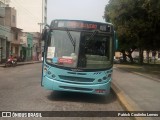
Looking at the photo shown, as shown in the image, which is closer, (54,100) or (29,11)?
(54,100)

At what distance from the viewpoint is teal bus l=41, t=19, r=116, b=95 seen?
11.6 m

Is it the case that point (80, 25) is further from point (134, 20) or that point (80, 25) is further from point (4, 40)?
point (4, 40)

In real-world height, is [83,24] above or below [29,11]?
below

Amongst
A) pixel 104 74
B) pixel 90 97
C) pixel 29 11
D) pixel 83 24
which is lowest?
pixel 90 97

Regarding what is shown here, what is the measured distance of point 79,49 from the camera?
11.8 m

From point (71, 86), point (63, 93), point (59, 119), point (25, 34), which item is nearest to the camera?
point (59, 119)

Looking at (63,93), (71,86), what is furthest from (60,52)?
(63,93)

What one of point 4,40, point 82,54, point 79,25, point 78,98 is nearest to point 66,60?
point 82,54

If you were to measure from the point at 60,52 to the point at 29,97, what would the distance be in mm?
1895

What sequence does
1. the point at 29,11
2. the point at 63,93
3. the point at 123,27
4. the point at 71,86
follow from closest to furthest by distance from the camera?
1. the point at 71,86
2. the point at 63,93
3. the point at 123,27
4. the point at 29,11

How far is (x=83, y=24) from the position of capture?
12.0 m

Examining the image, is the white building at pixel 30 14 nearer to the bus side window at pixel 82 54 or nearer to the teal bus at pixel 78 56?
the teal bus at pixel 78 56

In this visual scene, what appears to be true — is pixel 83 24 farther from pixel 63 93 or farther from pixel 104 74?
pixel 63 93

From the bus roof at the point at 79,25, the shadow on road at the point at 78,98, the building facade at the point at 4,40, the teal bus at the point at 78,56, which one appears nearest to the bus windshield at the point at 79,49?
the teal bus at the point at 78,56
